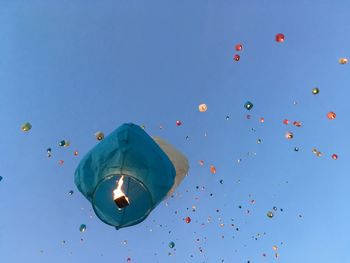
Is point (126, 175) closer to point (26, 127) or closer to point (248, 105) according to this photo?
point (248, 105)

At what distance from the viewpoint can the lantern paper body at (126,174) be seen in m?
6.43

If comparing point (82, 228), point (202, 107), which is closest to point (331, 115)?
point (202, 107)

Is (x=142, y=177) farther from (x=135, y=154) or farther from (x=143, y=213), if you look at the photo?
(x=143, y=213)

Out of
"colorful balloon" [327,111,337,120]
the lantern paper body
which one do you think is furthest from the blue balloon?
"colorful balloon" [327,111,337,120]

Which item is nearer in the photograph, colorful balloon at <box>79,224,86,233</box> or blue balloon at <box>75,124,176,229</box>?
blue balloon at <box>75,124,176,229</box>

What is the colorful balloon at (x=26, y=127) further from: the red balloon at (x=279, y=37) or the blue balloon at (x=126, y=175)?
the red balloon at (x=279, y=37)

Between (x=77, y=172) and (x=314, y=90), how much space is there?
27.7ft

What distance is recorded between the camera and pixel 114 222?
714 cm

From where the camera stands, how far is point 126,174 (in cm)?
639

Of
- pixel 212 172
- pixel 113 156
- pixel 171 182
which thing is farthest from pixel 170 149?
pixel 212 172

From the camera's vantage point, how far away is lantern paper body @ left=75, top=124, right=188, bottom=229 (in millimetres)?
6434

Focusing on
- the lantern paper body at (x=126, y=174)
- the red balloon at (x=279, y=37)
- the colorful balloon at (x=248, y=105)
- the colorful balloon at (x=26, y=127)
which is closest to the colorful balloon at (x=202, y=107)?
the colorful balloon at (x=248, y=105)

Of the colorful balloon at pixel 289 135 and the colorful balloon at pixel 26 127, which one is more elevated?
the colorful balloon at pixel 289 135

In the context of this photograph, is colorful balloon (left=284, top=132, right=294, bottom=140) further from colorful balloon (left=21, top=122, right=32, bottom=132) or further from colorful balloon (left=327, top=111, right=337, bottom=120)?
colorful balloon (left=21, top=122, right=32, bottom=132)
